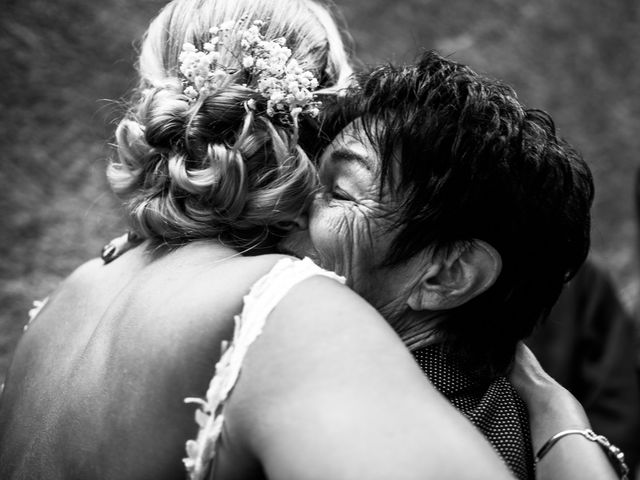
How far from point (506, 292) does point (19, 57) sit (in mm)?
4408

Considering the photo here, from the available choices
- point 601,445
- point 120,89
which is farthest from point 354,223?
point 120,89

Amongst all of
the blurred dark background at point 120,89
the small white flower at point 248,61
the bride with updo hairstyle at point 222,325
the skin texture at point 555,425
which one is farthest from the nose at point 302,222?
the blurred dark background at point 120,89

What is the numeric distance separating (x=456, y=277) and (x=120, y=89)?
4.24 meters

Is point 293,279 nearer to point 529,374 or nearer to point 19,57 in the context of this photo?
point 529,374

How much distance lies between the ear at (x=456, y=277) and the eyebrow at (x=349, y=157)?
31 centimetres

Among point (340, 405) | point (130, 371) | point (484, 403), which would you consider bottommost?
point (484, 403)

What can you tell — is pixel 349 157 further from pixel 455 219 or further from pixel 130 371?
pixel 130 371

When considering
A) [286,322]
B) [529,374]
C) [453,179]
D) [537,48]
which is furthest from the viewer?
[537,48]

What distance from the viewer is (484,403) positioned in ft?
6.89

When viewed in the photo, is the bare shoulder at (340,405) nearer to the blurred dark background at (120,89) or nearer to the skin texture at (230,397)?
the skin texture at (230,397)

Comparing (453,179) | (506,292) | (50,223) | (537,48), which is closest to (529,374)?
(506,292)

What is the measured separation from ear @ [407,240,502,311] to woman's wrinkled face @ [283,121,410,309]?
0.08 m

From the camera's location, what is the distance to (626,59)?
7449mm

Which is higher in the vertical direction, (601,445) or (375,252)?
(375,252)
